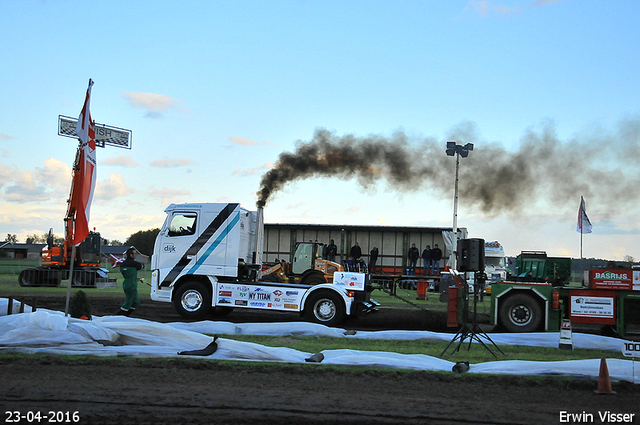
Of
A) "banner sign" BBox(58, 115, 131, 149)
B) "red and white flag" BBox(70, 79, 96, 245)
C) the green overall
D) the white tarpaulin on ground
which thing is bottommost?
the white tarpaulin on ground

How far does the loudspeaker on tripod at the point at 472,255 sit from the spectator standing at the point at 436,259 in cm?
1819

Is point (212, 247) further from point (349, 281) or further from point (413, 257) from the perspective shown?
point (413, 257)

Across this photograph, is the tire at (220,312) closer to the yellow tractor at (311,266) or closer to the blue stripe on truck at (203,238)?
the blue stripe on truck at (203,238)

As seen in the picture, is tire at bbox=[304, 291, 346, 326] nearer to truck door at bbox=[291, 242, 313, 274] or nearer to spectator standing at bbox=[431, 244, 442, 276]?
truck door at bbox=[291, 242, 313, 274]

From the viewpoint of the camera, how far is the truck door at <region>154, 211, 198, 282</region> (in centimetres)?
1432

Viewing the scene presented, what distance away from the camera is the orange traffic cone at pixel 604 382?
6922 millimetres

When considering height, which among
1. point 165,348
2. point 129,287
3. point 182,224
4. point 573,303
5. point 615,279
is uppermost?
point 182,224

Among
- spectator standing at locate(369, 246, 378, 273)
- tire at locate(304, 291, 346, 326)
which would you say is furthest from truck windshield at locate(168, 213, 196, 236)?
spectator standing at locate(369, 246, 378, 273)

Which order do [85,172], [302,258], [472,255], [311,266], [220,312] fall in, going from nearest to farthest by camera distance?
[472,255] → [85,172] → [220,312] → [311,266] → [302,258]

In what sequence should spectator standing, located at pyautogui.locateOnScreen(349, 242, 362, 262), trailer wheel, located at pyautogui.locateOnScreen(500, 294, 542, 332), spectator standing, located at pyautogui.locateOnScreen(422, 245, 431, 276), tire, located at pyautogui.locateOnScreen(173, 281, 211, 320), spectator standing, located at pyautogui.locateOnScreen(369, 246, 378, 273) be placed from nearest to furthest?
trailer wheel, located at pyautogui.locateOnScreen(500, 294, 542, 332) < tire, located at pyautogui.locateOnScreen(173, 281, 211, 320) < spectator standing, located at pyautogui.locateOnScreen(349, 242, 362, 262) < spectator standing, located at pyautogui.locateOnScreen(422, 245, 431, 276) < spectator standing, located at pyautogui.locateOnScreen(369, 246, 378, 273)

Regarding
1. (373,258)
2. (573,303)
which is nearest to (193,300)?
(573,303)

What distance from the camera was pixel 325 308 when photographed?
13.8 m

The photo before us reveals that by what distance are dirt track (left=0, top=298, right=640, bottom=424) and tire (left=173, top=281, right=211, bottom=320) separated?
20.6 ft

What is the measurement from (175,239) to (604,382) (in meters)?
10.6
